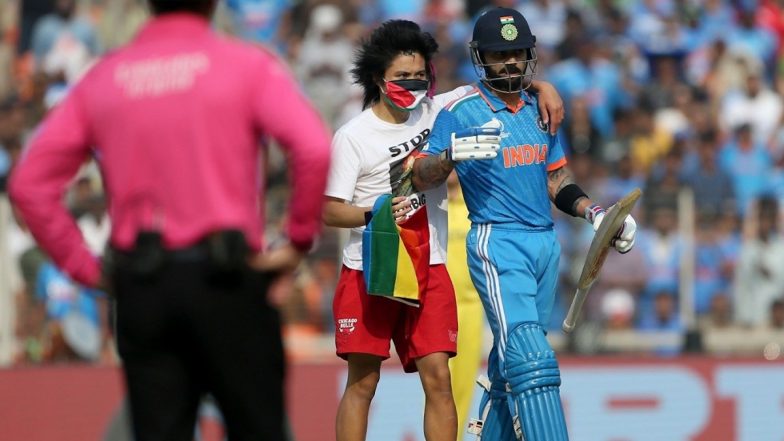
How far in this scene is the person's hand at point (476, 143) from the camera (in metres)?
6.70

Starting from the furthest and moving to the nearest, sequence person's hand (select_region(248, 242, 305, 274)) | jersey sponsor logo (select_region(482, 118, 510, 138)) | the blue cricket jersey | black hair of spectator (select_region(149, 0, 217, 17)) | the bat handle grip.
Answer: the bat handle grip < the blue cricket jersey < jersey sponsor logo (select_region(482, 118, 510, 138)) < black hair of spectator (select_region(149, 0, 217, 17)) < person's hand (select_region(248, 242, 305, 274))

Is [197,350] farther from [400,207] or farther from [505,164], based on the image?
[505,164]

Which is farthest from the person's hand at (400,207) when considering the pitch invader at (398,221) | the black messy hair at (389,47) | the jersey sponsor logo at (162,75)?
the jersey sponsor logo at (162,75)

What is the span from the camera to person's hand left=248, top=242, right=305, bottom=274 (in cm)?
453

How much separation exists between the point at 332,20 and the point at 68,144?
12.7 m

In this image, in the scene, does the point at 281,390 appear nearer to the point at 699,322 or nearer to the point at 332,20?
the point at 699,322

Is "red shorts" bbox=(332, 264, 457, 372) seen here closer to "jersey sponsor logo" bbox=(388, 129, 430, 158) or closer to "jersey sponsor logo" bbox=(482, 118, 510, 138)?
"jersey sponsor logo" bbox=(388, 129, 430, 158)

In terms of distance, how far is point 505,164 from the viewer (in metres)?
7.26

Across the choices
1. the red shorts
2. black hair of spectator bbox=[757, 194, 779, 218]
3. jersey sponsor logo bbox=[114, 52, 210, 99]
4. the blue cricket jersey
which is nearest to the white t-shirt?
the red shorts

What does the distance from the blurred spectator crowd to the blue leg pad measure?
547cm

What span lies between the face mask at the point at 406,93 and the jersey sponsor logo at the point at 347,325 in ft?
3.90

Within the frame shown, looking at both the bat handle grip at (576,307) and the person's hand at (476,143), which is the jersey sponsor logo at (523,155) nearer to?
the person's hand at (476,143)

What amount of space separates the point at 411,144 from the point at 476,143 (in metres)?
1.01

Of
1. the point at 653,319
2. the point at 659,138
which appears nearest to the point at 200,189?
the point at 653,319
